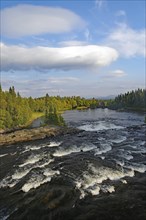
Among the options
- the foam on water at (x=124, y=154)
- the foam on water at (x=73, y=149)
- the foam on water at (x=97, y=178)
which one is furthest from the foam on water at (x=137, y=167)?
the foam on water at (x=73, y=149)

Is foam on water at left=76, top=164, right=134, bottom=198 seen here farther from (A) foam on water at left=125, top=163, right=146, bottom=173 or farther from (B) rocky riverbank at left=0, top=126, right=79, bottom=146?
(B) rocky riverbank at left=0, top=126, right=79, bottom=146

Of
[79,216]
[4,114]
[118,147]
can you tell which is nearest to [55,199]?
[79,216]

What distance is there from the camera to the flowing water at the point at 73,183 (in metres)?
25.7

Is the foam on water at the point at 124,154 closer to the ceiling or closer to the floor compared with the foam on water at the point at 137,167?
closer to the ceiling

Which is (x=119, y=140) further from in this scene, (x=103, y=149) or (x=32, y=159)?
(x=32, y=159)

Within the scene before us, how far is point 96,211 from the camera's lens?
999 inches

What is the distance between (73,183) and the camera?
3231 cm

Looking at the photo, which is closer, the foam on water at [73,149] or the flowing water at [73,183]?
the flowing water at [73,183]

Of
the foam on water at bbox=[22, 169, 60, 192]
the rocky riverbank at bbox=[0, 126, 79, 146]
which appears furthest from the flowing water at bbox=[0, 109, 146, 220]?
the rocky riverbank at bbox=[0, 126, 79, 146]

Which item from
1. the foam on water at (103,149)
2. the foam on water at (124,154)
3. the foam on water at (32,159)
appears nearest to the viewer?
the foam on water at (32,159)

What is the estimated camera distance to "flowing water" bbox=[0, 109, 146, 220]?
84.4ft

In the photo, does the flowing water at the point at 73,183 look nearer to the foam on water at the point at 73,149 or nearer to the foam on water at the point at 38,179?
the foam on water at the point at 38,179

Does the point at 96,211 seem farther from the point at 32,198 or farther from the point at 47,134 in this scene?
the point at 47,134

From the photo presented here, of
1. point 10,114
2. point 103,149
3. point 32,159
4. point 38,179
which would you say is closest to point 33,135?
point 103,149
